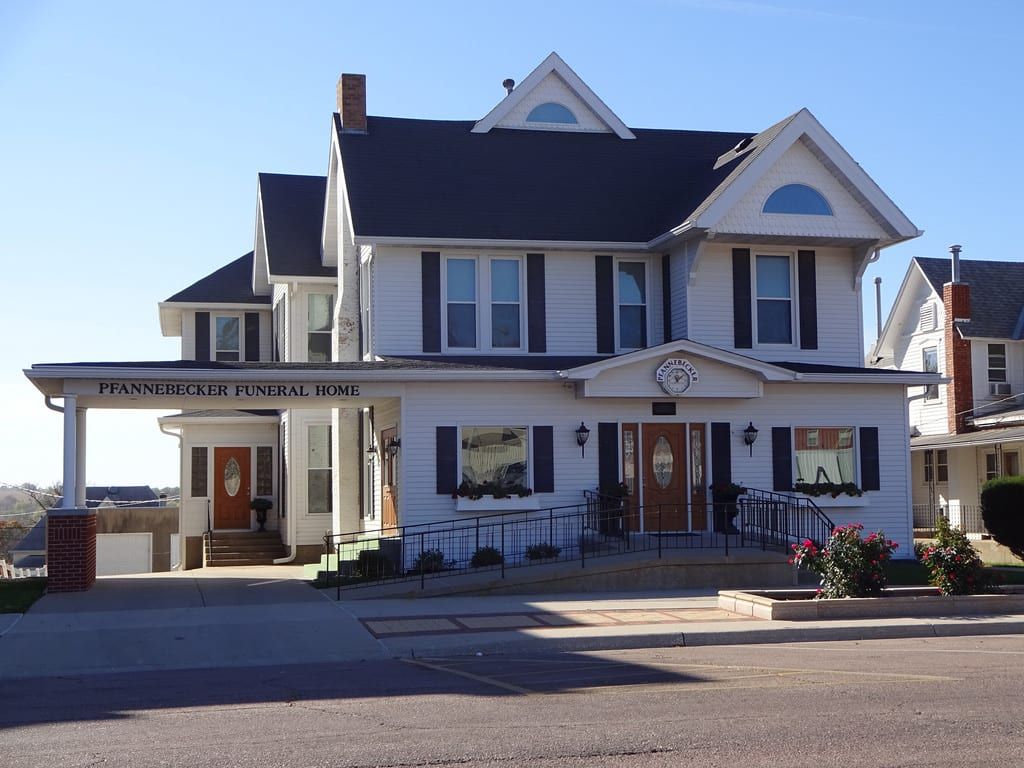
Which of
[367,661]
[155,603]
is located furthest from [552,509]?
[367,661]

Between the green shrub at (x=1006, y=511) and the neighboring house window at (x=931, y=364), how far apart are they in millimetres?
13587

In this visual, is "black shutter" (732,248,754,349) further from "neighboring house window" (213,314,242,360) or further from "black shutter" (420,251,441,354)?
"neighboring house window" (213,314,242,360)

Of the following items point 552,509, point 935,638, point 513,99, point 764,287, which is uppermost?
point 513,99

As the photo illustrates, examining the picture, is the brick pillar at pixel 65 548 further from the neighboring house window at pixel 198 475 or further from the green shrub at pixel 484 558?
the neighboring house window at pixel 198 475


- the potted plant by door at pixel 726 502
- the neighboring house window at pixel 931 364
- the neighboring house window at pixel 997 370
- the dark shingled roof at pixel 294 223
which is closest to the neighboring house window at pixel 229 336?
the dark shingled roof at pixel 294 223

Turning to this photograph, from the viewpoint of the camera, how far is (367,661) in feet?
44.4

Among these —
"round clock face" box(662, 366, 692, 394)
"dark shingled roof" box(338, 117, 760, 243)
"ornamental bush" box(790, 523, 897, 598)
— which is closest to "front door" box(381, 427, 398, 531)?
"dark shingled roof" box(338, 117, 760, 243)

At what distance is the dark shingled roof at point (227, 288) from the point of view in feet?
111

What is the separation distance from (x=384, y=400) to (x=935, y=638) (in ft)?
40.7

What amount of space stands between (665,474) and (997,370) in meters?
19.1

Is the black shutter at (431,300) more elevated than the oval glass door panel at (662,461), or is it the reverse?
the black shutter at (431,300)

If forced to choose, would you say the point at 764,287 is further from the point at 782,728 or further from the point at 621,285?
the point at 782,728

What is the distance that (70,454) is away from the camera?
20281 mm

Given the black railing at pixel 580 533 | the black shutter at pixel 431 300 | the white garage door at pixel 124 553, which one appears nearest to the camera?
the black railing at pixel 580 533
